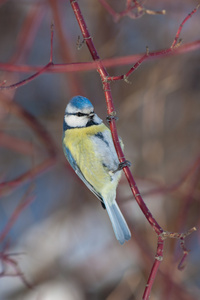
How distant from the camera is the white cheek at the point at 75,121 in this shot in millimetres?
1807

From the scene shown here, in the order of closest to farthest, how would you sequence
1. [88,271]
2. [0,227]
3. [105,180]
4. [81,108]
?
[81,108], [105,180], [88,271], [0,227]

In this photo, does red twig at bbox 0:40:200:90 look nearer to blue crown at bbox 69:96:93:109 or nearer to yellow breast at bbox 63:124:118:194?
blue crown at bbox 69:96:93:109

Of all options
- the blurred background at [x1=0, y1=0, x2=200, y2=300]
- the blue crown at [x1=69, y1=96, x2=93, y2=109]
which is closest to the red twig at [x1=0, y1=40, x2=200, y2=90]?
the blue crown at [x1=69, y1=96, x2=93, y2=109]

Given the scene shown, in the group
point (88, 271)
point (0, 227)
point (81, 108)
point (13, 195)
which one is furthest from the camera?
point (13, 195)

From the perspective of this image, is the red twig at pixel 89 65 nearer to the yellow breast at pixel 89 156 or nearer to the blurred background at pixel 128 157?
the yellow breast at pixel 89 156

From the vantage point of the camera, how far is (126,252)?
3430 mm

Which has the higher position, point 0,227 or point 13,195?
point 13,195

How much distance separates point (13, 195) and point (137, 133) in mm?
1389

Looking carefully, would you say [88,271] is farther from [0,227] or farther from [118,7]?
[118,7]

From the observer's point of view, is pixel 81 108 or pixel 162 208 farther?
pixel 162 208

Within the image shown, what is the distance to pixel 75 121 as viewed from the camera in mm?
1838

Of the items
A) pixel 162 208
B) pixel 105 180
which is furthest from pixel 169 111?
pixel 105 180

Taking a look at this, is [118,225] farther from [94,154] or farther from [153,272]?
[153,272]

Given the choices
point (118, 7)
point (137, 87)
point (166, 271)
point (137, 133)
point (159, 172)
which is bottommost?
point (166, 271)
